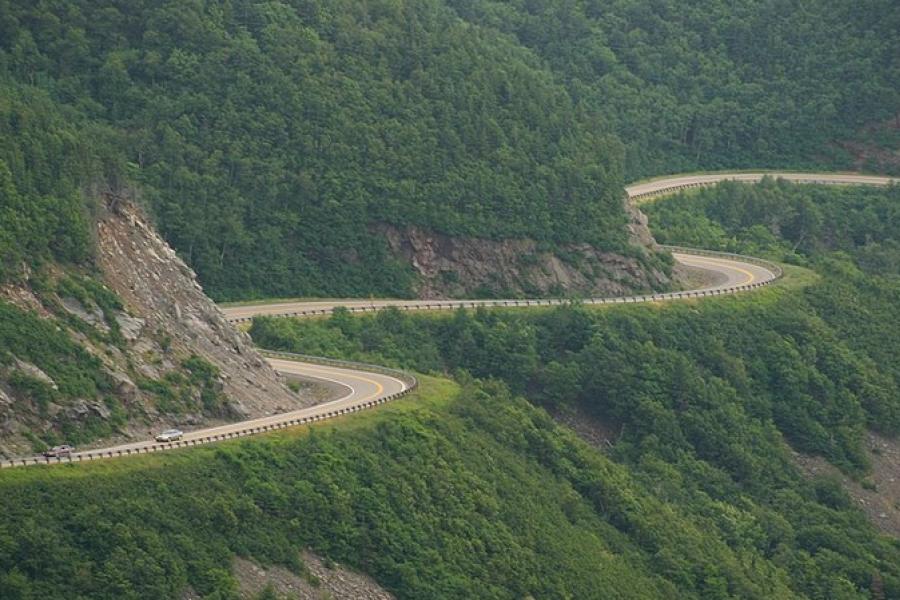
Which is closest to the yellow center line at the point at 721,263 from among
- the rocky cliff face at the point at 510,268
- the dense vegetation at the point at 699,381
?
the dense vegetation at the point at 699,381

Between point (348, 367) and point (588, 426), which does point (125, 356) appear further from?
point (588, 426)

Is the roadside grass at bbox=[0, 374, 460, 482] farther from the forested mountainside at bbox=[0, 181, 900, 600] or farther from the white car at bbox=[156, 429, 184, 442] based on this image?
the white car at bbox=[156, 429, 184, 442]

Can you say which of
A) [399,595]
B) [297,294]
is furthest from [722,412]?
[399,595]

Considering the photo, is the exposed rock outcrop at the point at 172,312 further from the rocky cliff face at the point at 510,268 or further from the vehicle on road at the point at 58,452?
the rocky cliff face at the point at 510,268

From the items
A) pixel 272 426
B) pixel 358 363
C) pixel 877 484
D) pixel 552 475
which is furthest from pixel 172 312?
pixel 877 484

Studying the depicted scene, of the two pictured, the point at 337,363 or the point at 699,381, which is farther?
the point at 699,381

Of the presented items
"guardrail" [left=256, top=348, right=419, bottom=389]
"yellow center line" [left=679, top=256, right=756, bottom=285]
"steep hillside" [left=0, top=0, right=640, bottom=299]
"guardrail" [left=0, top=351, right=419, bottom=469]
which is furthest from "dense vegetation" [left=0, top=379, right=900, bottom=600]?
"yellow center line" [left=679, top=256, right=756, bottom=285]

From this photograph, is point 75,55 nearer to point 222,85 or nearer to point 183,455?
point 222,85
